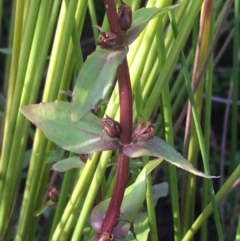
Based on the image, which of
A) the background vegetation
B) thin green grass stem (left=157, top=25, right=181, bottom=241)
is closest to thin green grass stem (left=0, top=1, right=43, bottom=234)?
the background vegetation

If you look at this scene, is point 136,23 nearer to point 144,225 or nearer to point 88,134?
point 88,134

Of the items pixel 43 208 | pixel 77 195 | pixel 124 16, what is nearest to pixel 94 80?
pixel 124 16

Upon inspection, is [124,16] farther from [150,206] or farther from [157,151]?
[150,206]

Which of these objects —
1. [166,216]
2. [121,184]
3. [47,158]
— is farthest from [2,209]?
[166,216]

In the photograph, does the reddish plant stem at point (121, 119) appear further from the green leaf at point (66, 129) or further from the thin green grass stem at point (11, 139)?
the thin green grass stem at point (11, 139)

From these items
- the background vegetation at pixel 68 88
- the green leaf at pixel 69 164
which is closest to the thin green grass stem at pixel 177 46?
the background vegetation at pixel 68 88
